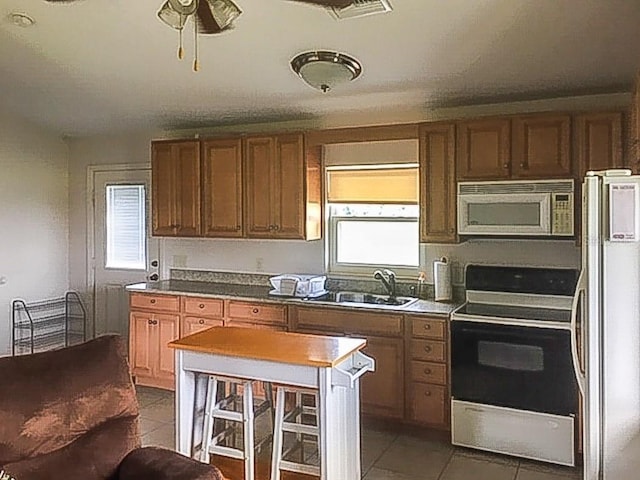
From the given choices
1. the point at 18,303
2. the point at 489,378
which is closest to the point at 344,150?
the point at 489,378

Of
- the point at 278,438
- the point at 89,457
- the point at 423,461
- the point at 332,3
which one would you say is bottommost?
the point at 423,461

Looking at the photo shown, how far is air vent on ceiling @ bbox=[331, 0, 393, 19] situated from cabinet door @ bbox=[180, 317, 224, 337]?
2652mm

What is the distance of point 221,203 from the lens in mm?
4973

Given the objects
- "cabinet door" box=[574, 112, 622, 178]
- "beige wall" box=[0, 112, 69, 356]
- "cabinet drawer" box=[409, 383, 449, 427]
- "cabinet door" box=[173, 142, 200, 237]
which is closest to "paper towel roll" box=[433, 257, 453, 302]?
"cabinet drawer" box=[409, 383, 449, 427]

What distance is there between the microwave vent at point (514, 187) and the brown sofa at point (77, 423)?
2.57 metres

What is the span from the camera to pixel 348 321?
4172 mm

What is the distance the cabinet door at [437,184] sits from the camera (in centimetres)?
406

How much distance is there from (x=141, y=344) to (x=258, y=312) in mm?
1253

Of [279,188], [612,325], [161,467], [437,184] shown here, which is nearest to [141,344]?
[279,188]

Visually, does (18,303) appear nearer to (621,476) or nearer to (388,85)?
(388,85)

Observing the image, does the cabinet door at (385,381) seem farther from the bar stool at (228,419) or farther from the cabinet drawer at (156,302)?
the cabinet drawer at (156,302)

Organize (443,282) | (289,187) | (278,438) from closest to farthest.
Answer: (278,438) < (443,282) < (289,187)

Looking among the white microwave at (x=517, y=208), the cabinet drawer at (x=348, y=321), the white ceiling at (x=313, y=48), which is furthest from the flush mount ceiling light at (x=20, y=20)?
the white microwave at (x=517, y=208)

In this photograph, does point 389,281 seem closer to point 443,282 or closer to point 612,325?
point 443,282
